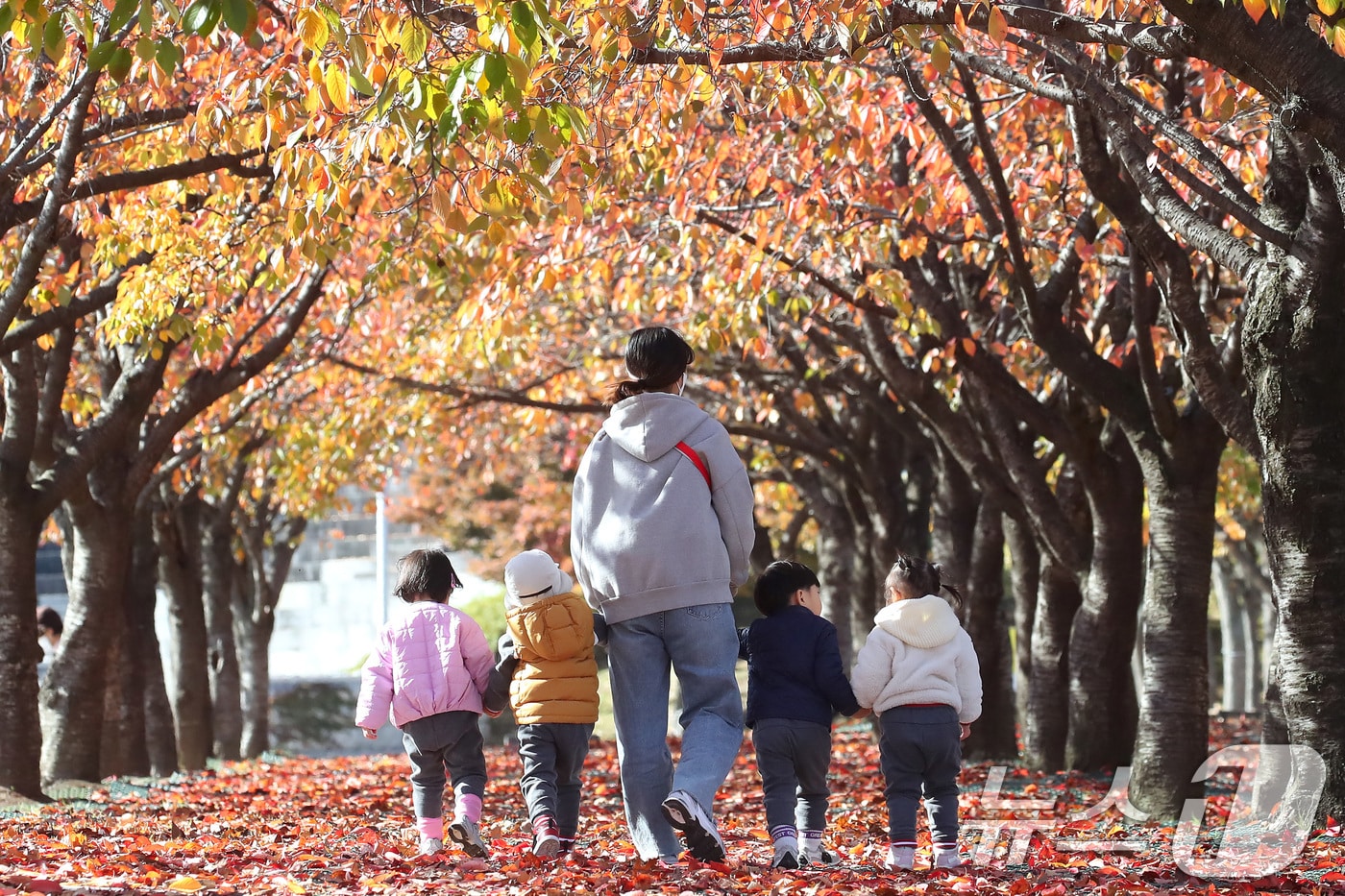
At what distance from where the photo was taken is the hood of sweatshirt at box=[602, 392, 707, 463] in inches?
204

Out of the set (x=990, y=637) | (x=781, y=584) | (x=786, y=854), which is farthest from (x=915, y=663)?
(x=990, y=637)

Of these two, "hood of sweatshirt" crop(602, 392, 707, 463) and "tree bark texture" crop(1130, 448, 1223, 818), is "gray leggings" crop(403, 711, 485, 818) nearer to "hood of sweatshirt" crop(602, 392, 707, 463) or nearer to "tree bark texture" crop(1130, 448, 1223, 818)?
"hood of sweatshirt" crop(602, 392, 707, 463)

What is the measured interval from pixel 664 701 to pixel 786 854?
966 mm

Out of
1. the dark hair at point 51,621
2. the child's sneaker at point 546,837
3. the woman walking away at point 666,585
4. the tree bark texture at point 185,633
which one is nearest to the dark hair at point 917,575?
the woman walking away at point 666,585

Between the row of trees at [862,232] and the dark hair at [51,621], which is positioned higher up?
the row of trees at [862,232]

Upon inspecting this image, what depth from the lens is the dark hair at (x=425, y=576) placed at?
631cm

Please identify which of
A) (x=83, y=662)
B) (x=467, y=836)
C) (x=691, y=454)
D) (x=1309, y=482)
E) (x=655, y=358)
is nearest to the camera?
(x=691, y=454)

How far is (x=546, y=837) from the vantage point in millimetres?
5824

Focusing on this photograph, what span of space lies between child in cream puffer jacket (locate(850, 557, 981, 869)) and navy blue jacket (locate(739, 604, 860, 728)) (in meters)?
0.11

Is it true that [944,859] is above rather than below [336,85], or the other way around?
below

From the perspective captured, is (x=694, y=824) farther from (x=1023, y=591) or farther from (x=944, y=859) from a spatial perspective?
(x=1023, y=591)

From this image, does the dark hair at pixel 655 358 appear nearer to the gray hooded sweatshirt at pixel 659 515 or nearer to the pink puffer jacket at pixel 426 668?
the gray hooded sweatshirt at pixel 659 515

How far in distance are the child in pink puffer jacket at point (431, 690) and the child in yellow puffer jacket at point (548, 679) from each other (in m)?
0.39

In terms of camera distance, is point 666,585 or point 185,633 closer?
point 666,585
